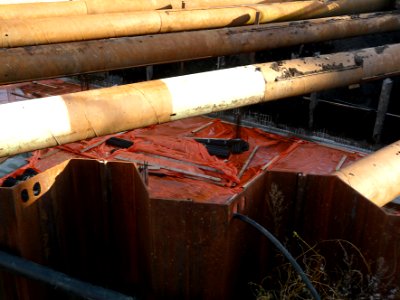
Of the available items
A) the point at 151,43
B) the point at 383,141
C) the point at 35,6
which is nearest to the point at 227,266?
the point at 151,43

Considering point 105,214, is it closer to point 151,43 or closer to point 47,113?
point 47,113

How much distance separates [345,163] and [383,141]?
147 centimetres

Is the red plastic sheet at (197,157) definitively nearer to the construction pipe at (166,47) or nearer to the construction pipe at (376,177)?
the construction pipe at (166,47)

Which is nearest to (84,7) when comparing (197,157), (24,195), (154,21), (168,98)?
(154,21)

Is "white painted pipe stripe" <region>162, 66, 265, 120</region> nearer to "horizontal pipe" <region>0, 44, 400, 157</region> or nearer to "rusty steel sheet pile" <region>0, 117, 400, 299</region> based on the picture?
"horizontal pipe" <region>0, 44, 400, 157</region>

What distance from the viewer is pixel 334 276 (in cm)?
538

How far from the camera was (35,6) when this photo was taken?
27.3 feet

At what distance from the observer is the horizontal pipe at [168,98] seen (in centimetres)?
446

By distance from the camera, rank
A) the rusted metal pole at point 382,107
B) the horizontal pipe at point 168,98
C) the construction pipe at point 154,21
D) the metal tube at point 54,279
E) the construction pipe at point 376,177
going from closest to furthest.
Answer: the horizontal pipe at point 168,98 → the construction pipe at point 376,177 → the metal tube at point 54,279 → the construction pipe at point 154,21 → the rusted metal pole at point 382,107

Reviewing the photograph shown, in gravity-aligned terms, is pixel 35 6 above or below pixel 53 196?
above

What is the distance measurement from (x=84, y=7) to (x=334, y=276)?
6.83 meters

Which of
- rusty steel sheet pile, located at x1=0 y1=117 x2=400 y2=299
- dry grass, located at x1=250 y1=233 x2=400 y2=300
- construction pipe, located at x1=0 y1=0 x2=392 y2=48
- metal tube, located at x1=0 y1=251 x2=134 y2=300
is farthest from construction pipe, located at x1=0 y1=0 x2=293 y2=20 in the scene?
dry grass, located at x1=250 y1=233 x2=400 y2=300

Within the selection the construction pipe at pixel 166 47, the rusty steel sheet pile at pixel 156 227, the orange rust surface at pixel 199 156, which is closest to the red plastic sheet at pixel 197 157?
the orange rust surface at pixel 199 156

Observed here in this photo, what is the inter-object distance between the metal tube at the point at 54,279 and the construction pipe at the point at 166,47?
2.34 meters
